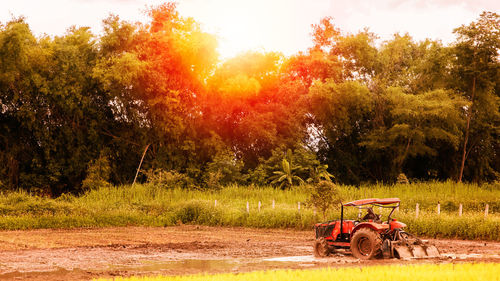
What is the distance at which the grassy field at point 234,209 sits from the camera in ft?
61.6

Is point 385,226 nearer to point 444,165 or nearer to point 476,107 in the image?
point 476,107

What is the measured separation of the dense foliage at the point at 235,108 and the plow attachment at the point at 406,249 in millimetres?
16963

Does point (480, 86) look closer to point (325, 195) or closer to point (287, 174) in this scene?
point (287, 174)

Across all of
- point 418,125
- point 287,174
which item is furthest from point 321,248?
point 418,125

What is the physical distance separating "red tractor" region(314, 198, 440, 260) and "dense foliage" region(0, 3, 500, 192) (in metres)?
16.8

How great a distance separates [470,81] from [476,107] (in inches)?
56.8

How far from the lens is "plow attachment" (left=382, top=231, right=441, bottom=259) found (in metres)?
11.5

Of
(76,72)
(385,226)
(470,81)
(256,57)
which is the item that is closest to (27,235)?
(385,226)

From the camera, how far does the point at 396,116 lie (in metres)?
30.5

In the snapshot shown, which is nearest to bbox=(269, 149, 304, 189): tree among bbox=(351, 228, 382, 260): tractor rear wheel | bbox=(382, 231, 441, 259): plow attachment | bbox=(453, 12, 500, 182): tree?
bbox=(453, 12, 500, 182): tree

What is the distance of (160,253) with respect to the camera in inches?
540

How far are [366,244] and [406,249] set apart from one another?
2.77 feet

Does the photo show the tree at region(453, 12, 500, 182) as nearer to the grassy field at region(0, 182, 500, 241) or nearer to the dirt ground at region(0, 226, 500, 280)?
the grassy field at region(0, 182, 500, 241)

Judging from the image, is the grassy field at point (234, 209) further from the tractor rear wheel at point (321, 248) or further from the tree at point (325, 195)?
the tractor rear wheel at point (321, 248)
